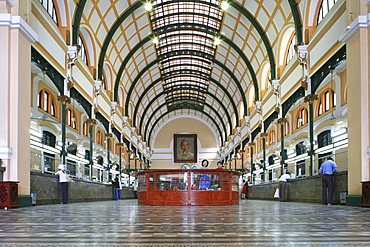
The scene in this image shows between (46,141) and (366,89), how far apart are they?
57.3 ft

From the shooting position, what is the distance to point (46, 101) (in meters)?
23.3

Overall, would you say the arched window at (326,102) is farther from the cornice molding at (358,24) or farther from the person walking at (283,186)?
the cornice molding at (358,24)

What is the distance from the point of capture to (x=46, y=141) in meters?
23.5

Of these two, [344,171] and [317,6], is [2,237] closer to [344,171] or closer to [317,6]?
[344,171]

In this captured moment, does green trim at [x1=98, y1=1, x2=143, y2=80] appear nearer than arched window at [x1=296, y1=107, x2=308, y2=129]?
No

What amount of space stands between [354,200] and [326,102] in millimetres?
11526

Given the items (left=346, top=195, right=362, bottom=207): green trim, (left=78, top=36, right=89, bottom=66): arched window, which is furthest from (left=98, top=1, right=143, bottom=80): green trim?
(left=346, top=195, right=362, bottom=207): green trim

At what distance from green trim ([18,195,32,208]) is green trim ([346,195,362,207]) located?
386 inches

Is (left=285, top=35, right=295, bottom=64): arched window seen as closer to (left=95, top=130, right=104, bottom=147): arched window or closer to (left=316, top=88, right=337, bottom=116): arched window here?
(left=316, top=88, right=337, bottom=116): arched window

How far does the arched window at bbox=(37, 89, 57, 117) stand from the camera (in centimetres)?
2230

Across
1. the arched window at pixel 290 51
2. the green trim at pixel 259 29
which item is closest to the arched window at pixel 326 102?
the arched window at pixel 290 51

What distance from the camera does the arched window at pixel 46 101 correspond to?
878 inches

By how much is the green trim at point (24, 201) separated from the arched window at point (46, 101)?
33.2 feet

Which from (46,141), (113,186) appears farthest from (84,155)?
(46,141)
